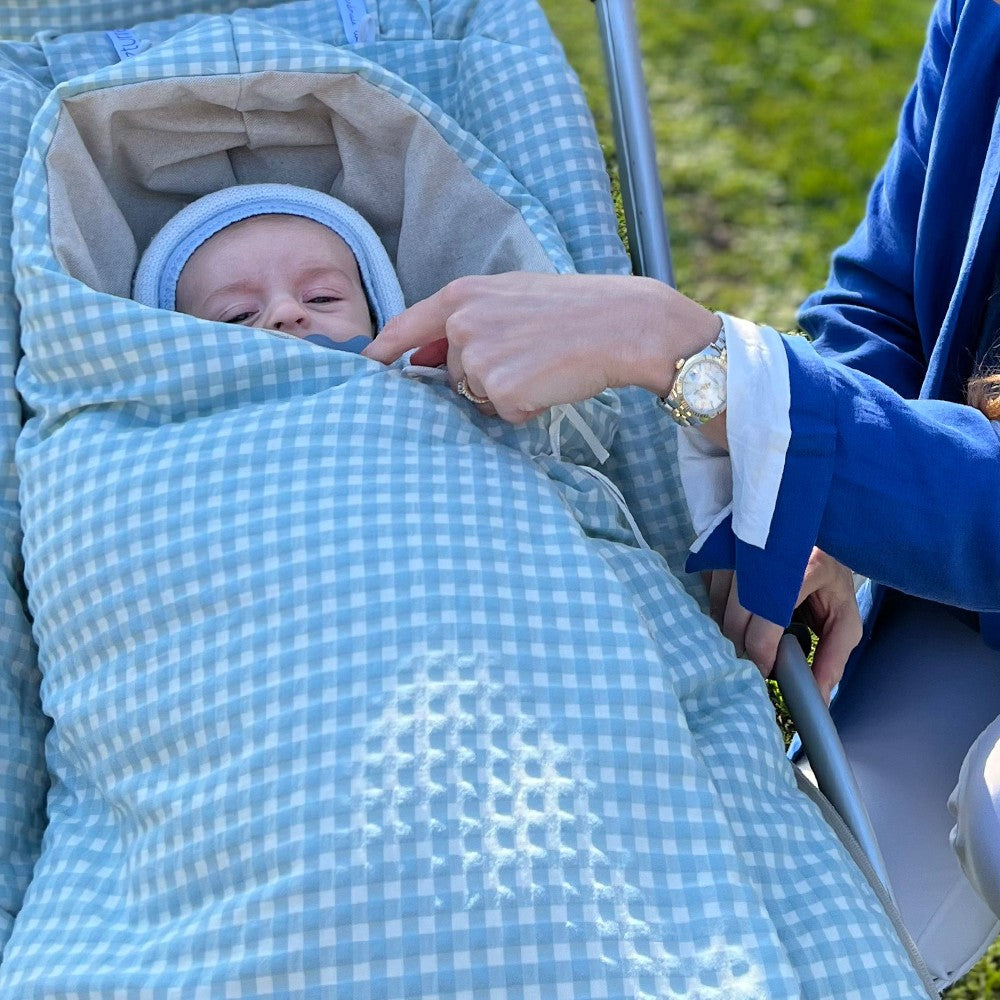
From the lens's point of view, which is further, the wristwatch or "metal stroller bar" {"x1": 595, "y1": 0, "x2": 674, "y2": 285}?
"metal stroller bar" {"x1": 595, "y1": 0, "x2": 674, "y2": 285}

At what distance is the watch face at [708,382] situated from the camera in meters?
1.36

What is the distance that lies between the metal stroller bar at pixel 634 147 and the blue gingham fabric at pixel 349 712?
0.33 metres

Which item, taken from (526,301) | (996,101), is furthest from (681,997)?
(996,101)

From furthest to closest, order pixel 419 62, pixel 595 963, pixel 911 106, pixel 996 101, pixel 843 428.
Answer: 1. pixel 419 62
2. pixel 911 106
3. pixel 996 101
4. pixel 843 428
5. pixel 595 963

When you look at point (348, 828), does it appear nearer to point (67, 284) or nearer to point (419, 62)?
point (67, 284)

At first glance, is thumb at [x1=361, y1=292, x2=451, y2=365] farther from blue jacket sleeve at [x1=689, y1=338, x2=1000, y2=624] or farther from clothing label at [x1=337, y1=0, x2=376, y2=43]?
clothing label at [x1=337, y1=0, x2=376, y2=43]

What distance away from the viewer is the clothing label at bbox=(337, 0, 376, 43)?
2.02 meters

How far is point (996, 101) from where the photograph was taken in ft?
5.40

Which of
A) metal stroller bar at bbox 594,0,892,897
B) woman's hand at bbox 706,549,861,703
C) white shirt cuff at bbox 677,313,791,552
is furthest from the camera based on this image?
metal stroller bar at bbox 594,0,892,897

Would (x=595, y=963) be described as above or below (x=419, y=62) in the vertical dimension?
below

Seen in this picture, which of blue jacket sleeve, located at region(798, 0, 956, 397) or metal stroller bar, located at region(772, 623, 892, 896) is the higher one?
blue jacket sleeve, located at region(798, 0, 956, 397)

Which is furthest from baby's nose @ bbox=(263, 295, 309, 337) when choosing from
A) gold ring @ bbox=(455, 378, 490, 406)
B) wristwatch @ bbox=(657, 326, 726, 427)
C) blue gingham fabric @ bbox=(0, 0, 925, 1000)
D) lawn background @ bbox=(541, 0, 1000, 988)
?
lawn background @ bbox=(541, 0, 1000, 988)

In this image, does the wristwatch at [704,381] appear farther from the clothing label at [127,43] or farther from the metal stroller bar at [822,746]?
the clothing label at [127,43]

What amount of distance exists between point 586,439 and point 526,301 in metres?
0.32
